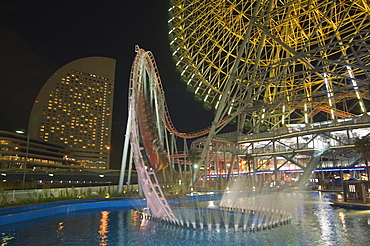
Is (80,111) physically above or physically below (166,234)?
above

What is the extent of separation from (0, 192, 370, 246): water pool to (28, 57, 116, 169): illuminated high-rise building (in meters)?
125

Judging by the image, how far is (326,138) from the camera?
42.7 m

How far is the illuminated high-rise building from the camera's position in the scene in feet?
458

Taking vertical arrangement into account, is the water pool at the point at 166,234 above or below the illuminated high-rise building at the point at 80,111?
below

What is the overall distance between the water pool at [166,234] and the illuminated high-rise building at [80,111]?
125444mm

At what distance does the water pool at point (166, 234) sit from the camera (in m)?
9.02

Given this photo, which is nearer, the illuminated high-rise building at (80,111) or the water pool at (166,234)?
the water pool at (166,234)

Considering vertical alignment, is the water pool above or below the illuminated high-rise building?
below

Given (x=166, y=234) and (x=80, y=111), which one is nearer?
(x=166, y=234)

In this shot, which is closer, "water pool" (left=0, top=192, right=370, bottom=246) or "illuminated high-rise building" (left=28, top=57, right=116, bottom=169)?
"water pool" (left=0, top=192, right=370, bottom=246)

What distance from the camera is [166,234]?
10.4 meters

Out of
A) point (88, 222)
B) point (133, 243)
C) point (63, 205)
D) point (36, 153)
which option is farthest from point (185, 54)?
point (36, 153)

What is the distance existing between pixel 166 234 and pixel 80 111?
154326mm

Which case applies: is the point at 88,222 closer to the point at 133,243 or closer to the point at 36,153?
the point at 133,243
